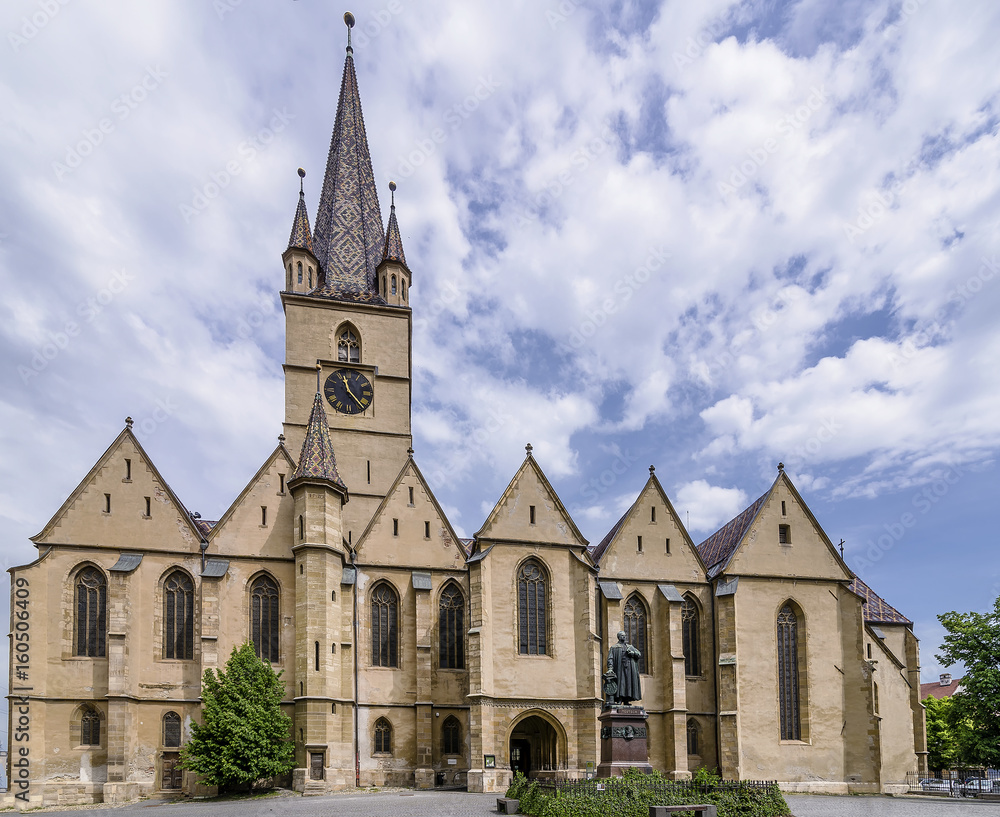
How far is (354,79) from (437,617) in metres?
38.3

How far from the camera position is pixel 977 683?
3316 cm

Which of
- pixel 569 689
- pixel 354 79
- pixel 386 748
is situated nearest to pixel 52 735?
pixel 386 748

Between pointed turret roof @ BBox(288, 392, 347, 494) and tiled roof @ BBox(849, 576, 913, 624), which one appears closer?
pointed turret roof @ BBox(288, 392, 347, 494)

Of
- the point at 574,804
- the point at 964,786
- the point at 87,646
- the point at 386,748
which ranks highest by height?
the point at 87,646

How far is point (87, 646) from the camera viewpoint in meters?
31.5

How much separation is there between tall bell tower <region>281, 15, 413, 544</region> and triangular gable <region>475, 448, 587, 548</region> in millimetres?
8335

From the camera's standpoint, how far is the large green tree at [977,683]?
32406 mm

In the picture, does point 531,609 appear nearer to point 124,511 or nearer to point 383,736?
point 383,736

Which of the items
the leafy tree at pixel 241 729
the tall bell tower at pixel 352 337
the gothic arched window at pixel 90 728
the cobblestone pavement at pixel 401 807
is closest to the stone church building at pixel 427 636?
the gothic arched window at pixel 90 728

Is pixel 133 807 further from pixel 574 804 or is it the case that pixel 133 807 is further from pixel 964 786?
pixel 964 786

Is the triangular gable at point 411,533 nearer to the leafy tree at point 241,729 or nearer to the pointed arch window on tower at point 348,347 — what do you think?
the leafy tree at point 241,729

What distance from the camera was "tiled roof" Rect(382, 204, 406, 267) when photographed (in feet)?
160

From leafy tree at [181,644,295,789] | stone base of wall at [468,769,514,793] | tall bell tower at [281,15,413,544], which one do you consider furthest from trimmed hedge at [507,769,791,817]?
tall bell tower at [281,15,413,544]

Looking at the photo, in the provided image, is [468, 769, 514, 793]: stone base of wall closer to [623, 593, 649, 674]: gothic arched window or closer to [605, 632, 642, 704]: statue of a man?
[623, 593, 649, 674]: gothic arched window
